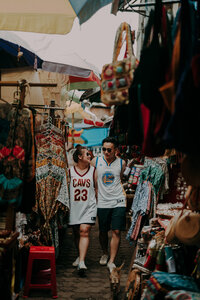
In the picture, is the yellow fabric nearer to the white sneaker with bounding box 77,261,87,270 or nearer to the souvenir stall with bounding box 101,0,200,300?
the souvenir stall with bounding box 101,0,200,300

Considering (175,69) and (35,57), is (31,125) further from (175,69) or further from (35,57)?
(35,57)

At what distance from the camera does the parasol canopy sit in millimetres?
4469

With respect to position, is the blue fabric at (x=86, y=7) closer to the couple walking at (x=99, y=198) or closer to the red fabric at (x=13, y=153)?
the red fabric at (x=13, y=153)

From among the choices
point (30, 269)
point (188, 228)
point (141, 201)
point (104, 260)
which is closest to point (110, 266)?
point (104, 260)

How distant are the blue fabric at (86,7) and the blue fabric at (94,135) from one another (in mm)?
14908

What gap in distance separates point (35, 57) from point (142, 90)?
5083 millimetres

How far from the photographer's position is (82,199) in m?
6.85

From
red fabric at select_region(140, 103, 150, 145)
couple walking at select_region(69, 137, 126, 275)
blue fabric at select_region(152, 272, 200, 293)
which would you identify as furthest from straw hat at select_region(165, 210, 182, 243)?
couple walking at select_region(69, 137, 126, 275)

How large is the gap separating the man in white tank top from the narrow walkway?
17.5 inches

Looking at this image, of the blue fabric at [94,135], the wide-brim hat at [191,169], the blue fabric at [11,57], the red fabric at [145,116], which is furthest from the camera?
the blue fabric at [94,135]

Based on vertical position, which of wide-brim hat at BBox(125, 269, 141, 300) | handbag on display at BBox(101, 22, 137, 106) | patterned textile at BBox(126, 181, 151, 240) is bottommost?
wide-brim hat at BBox(125, 269, 141, 300)

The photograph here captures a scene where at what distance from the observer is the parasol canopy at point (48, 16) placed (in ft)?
14.7

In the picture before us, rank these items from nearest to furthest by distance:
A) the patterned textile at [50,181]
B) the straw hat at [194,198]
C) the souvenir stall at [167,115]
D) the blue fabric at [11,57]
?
the souvenir stall at [167,115], the straw hat at [194,198], the patterned textile at [50,181], the blue fabric at [11,57]

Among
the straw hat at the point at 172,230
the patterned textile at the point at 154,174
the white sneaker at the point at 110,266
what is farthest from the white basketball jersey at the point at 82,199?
the straw hat at the point at 172,230
